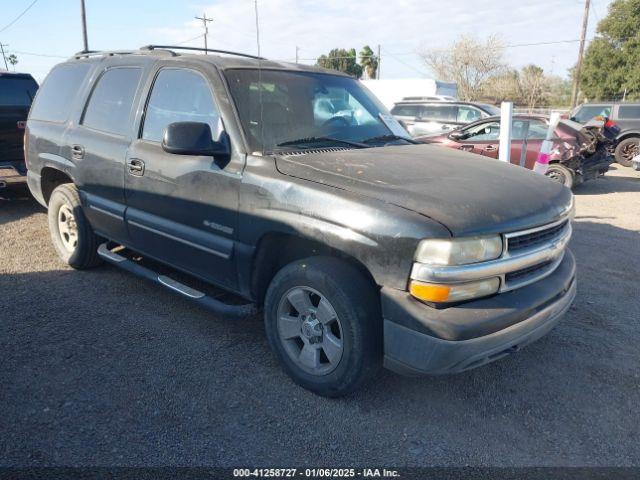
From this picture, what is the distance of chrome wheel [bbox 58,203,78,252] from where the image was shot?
4.84 m

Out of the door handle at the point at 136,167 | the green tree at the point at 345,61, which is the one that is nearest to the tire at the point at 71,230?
the door handle at the point at 136,167

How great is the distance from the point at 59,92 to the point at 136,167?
73.3 inches

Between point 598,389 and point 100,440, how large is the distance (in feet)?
9.68

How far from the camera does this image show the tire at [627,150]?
14.2 metres

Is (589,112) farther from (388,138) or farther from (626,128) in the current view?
(388,138)

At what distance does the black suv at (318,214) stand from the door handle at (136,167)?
2 centimetres

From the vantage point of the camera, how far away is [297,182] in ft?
9.21

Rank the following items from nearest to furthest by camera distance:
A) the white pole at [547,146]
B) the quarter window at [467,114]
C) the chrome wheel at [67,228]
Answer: the chrome wheel at [67,228], the white pole at [547,146], the quarter window at [467,114]

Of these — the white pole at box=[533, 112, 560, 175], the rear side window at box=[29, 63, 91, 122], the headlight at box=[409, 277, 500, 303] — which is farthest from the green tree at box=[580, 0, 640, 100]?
the headlight at box=[409, 277, 500, 303]

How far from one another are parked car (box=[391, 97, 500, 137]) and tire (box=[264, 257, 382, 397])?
434 inches

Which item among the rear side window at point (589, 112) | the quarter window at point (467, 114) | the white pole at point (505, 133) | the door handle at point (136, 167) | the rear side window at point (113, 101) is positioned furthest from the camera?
the rear side window at point (589, 112)

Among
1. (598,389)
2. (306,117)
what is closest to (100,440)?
(306,117)

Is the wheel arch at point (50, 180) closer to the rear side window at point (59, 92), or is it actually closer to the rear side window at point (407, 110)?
the rear side window at point (59, 92)

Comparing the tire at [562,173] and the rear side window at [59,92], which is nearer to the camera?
the rear side window at [59,92]
